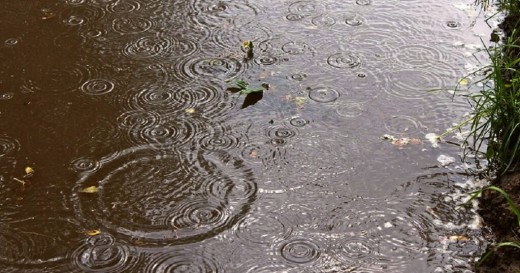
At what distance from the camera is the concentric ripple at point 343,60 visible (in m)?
5.19

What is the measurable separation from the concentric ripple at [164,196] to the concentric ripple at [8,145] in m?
0.59

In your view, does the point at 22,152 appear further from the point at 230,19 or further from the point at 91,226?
the point at 230,19

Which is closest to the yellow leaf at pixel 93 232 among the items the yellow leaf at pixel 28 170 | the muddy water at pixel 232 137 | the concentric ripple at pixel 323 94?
the muddy water at pixel 232 137

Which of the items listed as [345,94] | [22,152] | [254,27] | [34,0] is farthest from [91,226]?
[34,0]

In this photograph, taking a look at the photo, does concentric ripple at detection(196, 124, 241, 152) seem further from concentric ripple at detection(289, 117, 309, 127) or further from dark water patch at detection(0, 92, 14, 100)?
dark water patch at detection(0, 92, 14, 100)

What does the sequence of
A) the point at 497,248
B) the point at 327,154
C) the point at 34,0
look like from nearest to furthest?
the point at 497,248 < the point at 327,154 < the point at 34,0

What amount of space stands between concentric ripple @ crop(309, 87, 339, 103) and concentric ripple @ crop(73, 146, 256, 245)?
88cm

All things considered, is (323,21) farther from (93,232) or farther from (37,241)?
(37,241)

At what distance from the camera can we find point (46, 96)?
4918mm

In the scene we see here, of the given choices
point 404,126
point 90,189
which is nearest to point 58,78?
point 90,189

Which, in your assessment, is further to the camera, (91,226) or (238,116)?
(238,116)

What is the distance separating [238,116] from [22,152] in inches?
56.2

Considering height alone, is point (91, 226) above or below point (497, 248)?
below

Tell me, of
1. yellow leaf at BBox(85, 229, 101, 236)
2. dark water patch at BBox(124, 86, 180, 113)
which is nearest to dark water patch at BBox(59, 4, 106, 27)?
dark water patch at BBox(124, 86, 180, 113)
